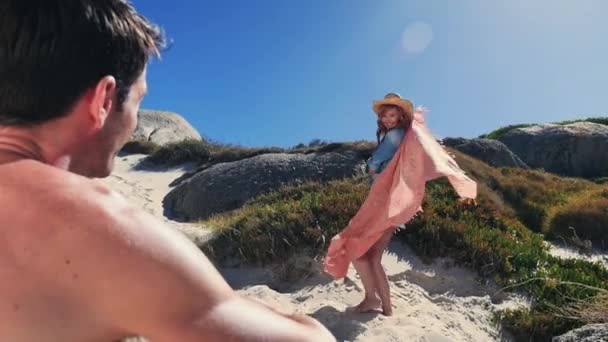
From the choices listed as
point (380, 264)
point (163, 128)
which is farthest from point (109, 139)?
point (163, 128)

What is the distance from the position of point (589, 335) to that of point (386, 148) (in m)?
2.45

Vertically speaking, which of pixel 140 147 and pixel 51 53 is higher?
pixel 51 53

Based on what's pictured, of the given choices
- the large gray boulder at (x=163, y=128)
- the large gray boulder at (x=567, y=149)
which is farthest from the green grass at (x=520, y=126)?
the large gray boulder at (x=163, y=128)

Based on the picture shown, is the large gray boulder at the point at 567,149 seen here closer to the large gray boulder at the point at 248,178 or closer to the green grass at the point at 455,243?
the large gray boulder at the point at 248,178

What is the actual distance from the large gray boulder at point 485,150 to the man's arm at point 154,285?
66.7 feet

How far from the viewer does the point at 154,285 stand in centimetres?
96

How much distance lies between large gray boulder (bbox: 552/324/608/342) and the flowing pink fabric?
1472 millimetres

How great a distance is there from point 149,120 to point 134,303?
27.4 metres

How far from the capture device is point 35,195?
3.40 feet

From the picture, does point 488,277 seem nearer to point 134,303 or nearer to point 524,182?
point 134,303

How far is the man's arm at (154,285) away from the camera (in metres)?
0.96

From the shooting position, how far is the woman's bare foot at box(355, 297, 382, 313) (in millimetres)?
5930

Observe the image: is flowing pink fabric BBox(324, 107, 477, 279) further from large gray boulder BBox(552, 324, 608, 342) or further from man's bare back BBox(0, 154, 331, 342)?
man's bare back BBox(0, 154, 331, 342)

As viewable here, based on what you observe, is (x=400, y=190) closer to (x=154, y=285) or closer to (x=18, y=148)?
(x=18, y=148)
